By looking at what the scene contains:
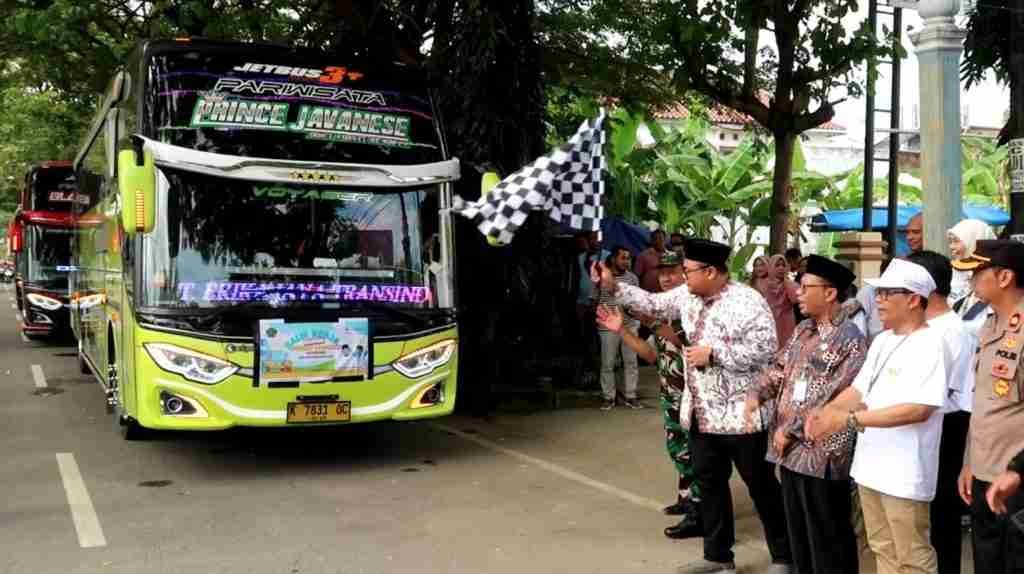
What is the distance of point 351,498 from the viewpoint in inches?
297

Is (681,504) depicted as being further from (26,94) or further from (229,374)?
(26,94)

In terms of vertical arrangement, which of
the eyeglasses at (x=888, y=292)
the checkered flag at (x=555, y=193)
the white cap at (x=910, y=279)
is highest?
the checkered flag at (x=555, y=193)

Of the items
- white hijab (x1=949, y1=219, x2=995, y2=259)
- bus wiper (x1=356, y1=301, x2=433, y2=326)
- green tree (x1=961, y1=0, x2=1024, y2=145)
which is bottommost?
bus wiper (x1=356, y1=301, x2=433, y2=326)

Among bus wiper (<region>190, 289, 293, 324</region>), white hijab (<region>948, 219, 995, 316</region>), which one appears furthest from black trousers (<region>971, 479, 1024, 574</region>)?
bus wiper (<region>190, 289, 293, 324</region>)

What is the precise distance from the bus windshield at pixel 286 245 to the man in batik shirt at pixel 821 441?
405 cm

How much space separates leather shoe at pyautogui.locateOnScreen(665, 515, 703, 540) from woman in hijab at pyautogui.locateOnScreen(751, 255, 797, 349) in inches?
102

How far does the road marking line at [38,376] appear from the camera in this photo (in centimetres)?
1392

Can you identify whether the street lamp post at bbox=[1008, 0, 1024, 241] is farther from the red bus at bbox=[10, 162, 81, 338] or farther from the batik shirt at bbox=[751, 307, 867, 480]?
the red bus at bbox=[10, 162, 81, 338]

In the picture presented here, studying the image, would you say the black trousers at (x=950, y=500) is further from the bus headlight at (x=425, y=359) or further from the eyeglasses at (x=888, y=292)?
the bus headlight at (x=425, y=359)

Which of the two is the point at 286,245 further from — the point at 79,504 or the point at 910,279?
the point at 910,279

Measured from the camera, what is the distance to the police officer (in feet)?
13.0

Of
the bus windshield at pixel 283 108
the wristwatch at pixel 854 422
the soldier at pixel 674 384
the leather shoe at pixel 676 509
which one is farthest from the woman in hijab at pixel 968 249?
the bus windshield at pixel 283 108

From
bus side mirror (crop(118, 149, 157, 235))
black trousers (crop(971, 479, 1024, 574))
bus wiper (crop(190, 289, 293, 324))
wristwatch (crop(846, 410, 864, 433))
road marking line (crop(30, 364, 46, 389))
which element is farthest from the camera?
road marking line (crop(30, 364, 46, 389))

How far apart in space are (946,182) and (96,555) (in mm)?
5423
